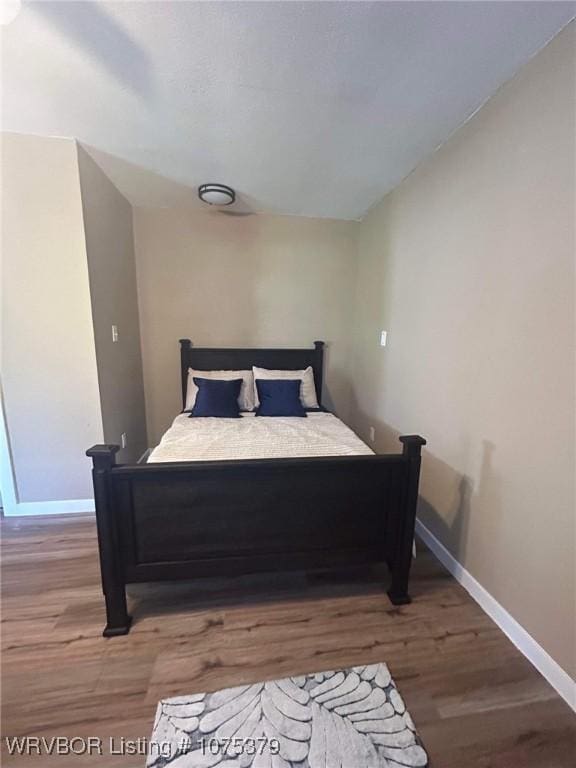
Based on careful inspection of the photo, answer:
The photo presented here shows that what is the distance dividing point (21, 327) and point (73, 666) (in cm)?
192

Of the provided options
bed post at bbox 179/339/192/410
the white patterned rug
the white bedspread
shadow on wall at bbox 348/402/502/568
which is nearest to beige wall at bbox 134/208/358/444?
bed post at bbox 179/339/192/410

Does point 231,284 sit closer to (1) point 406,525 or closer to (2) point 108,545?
(2) point 108,545

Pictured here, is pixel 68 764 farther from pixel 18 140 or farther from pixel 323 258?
pixel 323 258

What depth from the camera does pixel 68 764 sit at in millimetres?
1057

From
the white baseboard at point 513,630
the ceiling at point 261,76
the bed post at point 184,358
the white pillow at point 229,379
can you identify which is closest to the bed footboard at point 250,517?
the white baseboard at point 513,630

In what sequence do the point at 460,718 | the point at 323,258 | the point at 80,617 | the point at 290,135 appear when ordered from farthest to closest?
1. the point at 323,258
2. the point at 290,135
3. the point at 80,617
4. the point at 460,718

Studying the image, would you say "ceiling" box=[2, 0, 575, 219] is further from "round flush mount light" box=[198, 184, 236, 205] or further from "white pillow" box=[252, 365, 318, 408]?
"white pillow" box=[252, 365, 318, 408]

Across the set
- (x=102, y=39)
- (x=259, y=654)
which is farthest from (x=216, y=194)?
(x=259, y=654)

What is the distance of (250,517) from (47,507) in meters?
1.76

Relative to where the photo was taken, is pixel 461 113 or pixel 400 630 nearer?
pixel 400 630

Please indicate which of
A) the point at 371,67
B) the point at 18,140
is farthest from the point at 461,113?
the point at 18,140

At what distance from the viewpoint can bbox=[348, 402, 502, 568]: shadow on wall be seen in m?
1.64

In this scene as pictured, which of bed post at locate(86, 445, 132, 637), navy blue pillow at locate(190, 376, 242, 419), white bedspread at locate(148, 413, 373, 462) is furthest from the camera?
Result: navy blue pillow at locate(190, 376, 242, 419)

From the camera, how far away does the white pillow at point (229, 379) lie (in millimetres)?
2912
